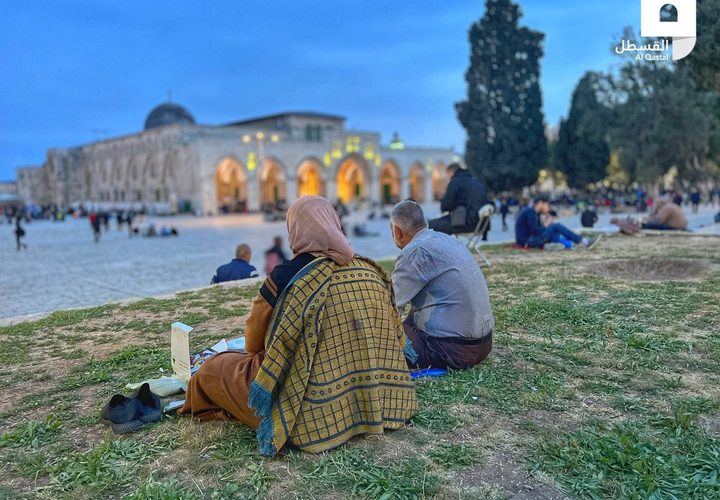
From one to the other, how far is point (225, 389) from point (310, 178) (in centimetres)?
4837

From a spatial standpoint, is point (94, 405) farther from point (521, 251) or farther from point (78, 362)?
point (521, 251)

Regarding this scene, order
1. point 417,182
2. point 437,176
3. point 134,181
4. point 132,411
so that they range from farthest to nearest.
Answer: point 437,176
point 417,182
point 134,181
point 132,411

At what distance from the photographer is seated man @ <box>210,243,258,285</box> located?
732 cm

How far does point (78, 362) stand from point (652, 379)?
13.9 ft

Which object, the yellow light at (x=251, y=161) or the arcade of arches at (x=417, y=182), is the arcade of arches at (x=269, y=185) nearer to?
the yellow light at (x=251, y=161)

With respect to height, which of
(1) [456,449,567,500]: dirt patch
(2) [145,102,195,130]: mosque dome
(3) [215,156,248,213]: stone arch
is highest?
(2) [145,102,195,130]: mosque dome

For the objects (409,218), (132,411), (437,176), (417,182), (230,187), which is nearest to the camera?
(132,411)

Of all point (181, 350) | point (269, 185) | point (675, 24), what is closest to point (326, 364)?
point (181, 350)

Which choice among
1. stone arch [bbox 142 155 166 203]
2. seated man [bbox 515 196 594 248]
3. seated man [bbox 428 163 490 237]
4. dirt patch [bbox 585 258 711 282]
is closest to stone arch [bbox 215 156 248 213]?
stone arch [bbox 142 155 166 203]

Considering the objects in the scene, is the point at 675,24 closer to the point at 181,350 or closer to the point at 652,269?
the point at 652,269

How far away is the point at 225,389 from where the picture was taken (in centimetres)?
295

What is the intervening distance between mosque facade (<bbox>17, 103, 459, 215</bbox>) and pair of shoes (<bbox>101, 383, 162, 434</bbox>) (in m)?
32.8

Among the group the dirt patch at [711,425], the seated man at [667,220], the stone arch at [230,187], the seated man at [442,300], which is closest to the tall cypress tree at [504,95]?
the seated man at [667,220]

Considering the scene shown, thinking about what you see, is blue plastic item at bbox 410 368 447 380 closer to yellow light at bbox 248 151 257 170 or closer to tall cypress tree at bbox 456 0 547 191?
tall cypress tree at bbox 456 0 547 191
